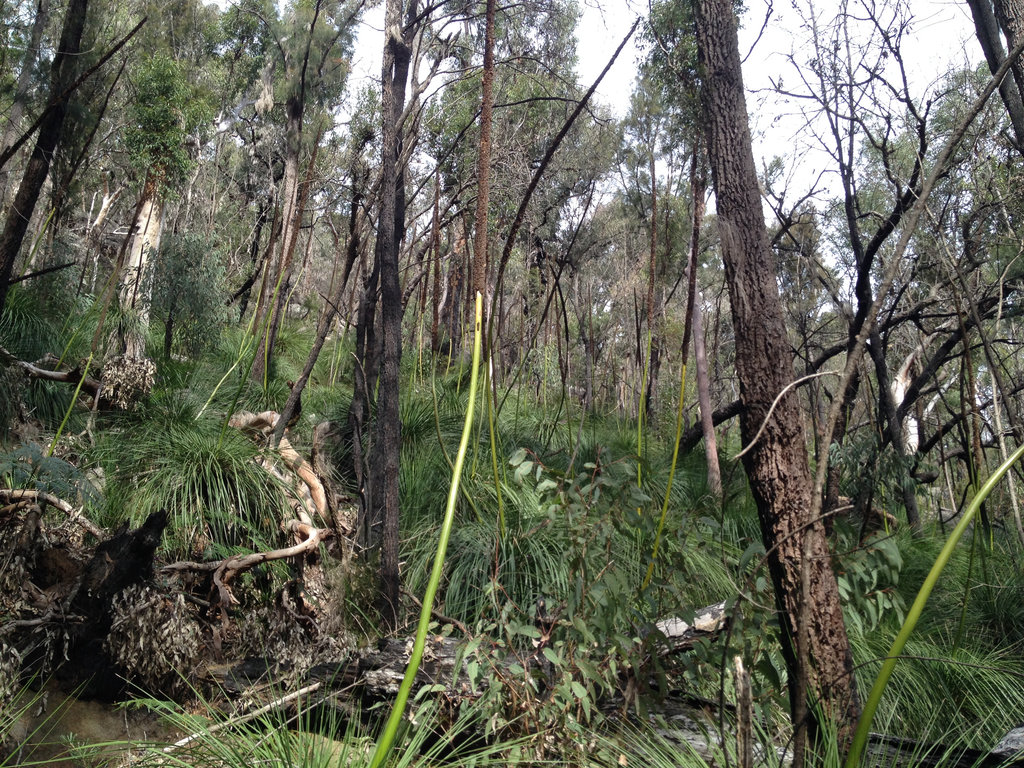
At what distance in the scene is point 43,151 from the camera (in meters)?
4.01

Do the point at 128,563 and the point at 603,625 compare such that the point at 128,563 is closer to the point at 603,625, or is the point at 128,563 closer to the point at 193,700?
the point at 193,700

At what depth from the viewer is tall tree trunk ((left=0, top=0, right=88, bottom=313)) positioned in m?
3.94

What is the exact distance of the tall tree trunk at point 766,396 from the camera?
9.11ft

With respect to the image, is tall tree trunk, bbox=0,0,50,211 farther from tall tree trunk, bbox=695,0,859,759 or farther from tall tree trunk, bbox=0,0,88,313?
tall tree trunk, bbox=695,0,859,759

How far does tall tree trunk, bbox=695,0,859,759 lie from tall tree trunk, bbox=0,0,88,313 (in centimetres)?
316

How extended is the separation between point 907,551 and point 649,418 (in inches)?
127

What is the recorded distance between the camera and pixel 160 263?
285 inches

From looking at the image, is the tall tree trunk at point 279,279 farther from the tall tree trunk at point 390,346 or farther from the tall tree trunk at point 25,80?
the tall tree trunk at point 25,80

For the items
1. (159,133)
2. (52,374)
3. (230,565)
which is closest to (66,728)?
(230,565)

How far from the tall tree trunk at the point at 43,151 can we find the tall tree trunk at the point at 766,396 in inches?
124

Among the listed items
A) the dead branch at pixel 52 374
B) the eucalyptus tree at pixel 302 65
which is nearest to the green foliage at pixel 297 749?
the dead branch at pixel 52 374

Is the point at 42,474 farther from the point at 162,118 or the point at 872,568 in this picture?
the point at 162,118

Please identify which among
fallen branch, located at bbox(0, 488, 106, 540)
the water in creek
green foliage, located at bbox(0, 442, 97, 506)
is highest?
green foliage, located at bbox(0, 442, 97, 506)

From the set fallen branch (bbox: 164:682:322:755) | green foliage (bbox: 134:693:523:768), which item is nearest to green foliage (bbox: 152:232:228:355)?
fallen branch (bbox: 164:682:322:755)
